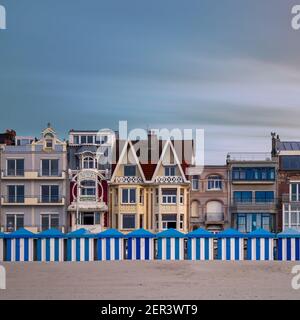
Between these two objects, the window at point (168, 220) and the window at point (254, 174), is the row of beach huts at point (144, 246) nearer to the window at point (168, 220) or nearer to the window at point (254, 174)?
the window at point (168, 220)

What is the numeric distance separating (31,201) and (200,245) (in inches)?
557

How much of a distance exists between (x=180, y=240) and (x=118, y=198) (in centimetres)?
1247

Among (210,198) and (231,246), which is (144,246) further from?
(210,198)

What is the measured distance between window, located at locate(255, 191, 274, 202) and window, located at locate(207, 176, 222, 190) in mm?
2040

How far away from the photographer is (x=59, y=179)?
36000mm

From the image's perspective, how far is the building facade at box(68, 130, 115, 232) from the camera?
35.8 m

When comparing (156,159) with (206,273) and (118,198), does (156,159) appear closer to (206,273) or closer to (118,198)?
(118,198)

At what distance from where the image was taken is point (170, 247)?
24141mm

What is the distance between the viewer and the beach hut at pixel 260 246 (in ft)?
79.2

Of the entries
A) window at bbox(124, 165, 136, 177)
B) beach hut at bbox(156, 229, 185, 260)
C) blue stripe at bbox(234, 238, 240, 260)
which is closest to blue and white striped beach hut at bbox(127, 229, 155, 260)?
beach hut at bbox(156, 229, 185, 260)

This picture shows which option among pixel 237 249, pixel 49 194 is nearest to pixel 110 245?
pixel 237 249
